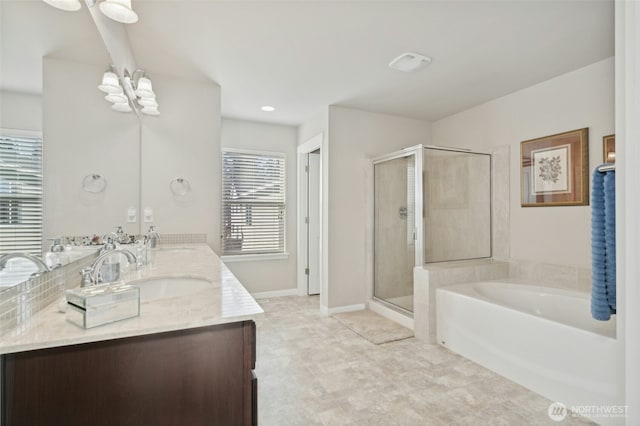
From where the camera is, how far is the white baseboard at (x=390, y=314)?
3.19m

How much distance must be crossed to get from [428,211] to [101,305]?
2.90 metres

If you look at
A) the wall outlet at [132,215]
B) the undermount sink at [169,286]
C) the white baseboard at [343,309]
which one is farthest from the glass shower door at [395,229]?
the wall outlet at [132,215]

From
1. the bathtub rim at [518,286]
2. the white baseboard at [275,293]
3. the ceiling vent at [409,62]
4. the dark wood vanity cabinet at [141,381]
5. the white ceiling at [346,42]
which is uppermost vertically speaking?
the white ceiling at [346,42]

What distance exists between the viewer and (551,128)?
2861mm

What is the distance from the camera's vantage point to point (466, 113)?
372cm

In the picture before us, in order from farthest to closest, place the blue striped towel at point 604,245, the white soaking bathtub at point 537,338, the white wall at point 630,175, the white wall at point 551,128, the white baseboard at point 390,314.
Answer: the white baseboard at point 390,314
the white wall at point 551,128
the white soaking bathtub at point 537,338
the blue striped towel at point 604,245
the white wall at point 630,175

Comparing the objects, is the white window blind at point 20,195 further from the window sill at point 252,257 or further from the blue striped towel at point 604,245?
the window sill at point 252,257

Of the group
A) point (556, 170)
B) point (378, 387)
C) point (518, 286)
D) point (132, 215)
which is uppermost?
point (556, 170)

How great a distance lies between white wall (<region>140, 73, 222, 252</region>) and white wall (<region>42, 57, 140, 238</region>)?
2.06 feet

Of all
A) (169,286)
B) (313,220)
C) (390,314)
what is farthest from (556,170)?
(169,286)

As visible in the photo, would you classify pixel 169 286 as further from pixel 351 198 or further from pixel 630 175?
pixel 351 198

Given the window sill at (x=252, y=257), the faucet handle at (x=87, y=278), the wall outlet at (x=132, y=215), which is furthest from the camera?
the window sill at (x=252, y=257)

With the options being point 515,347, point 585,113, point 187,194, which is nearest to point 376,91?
point 585,113

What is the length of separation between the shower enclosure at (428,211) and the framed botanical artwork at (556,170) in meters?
0.42
